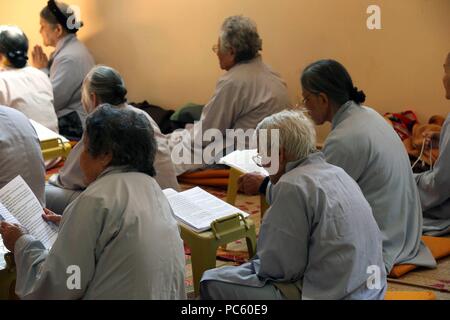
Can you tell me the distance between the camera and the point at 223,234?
2.99m

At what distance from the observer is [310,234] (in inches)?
96.4

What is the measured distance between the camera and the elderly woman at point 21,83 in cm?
461

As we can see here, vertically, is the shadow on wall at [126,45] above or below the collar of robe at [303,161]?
above

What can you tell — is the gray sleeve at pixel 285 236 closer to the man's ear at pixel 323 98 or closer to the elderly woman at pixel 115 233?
the elderly woman at pixel 115 233

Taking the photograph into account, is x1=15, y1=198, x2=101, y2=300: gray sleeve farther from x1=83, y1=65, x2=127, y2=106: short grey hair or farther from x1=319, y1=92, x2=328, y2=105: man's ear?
x1=319, y1=92, x2=328, y2=105: man's ear

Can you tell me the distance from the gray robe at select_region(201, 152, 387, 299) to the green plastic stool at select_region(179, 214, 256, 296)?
1.44 ft

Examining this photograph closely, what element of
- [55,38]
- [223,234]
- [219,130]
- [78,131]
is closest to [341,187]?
[223,234]

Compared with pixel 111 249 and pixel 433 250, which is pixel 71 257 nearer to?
pixel 111 249

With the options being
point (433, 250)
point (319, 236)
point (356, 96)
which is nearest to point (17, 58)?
point (356, 96)

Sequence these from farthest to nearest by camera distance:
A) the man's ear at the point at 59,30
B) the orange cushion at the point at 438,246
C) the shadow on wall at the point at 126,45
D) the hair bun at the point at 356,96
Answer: the shadow on wall at the point at 126,45
the man's ear at the point at 59,30
the orange cushion at the point at 438,246
the hair bun at the point at 356,96

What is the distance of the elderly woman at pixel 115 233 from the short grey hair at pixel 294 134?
50 centimetres

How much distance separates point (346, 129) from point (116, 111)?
4.33ft

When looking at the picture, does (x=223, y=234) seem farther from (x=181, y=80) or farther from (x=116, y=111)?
(x=181, y=80)

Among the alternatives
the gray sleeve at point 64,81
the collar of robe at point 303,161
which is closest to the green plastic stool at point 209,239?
the collar of robe at point 303,161
